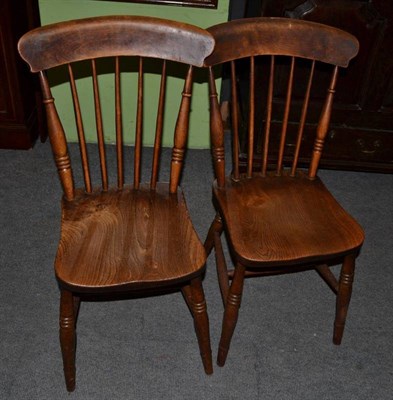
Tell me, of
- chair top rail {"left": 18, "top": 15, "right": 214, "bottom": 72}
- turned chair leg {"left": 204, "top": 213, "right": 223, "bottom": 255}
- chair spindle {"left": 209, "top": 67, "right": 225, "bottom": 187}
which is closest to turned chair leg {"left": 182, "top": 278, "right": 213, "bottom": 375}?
turned chair leg {"left": 204, "top": 213, "right": 223, "bottom": 255}

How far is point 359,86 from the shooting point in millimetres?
2326

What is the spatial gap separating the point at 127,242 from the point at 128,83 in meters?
1.27

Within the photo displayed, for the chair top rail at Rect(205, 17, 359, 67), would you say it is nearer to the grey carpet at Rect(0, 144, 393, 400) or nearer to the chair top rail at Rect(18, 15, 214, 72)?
the chair top rail at Rect(18, 15, 214, 72)

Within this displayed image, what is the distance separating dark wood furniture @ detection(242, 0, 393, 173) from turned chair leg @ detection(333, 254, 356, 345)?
900 mm

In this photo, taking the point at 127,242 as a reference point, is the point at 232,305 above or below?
below

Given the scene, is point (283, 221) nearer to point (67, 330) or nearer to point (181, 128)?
point (181, 128)

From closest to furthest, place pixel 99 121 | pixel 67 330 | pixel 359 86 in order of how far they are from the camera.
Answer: pixel 67 330
pixel 99 121
pixel 359 86

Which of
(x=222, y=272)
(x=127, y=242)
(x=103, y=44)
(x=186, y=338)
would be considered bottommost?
(x=186, y=338)

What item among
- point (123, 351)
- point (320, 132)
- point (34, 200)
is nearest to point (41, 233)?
point (34, 200)

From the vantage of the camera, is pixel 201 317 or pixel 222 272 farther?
pixel 222 272

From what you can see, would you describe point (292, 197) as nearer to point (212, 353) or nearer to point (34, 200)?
point (212, 353)

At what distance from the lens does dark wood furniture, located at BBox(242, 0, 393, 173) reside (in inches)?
82.1

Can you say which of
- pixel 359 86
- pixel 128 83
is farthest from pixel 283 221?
pixel 128 83

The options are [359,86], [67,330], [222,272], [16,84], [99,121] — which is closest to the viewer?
[67,330]
